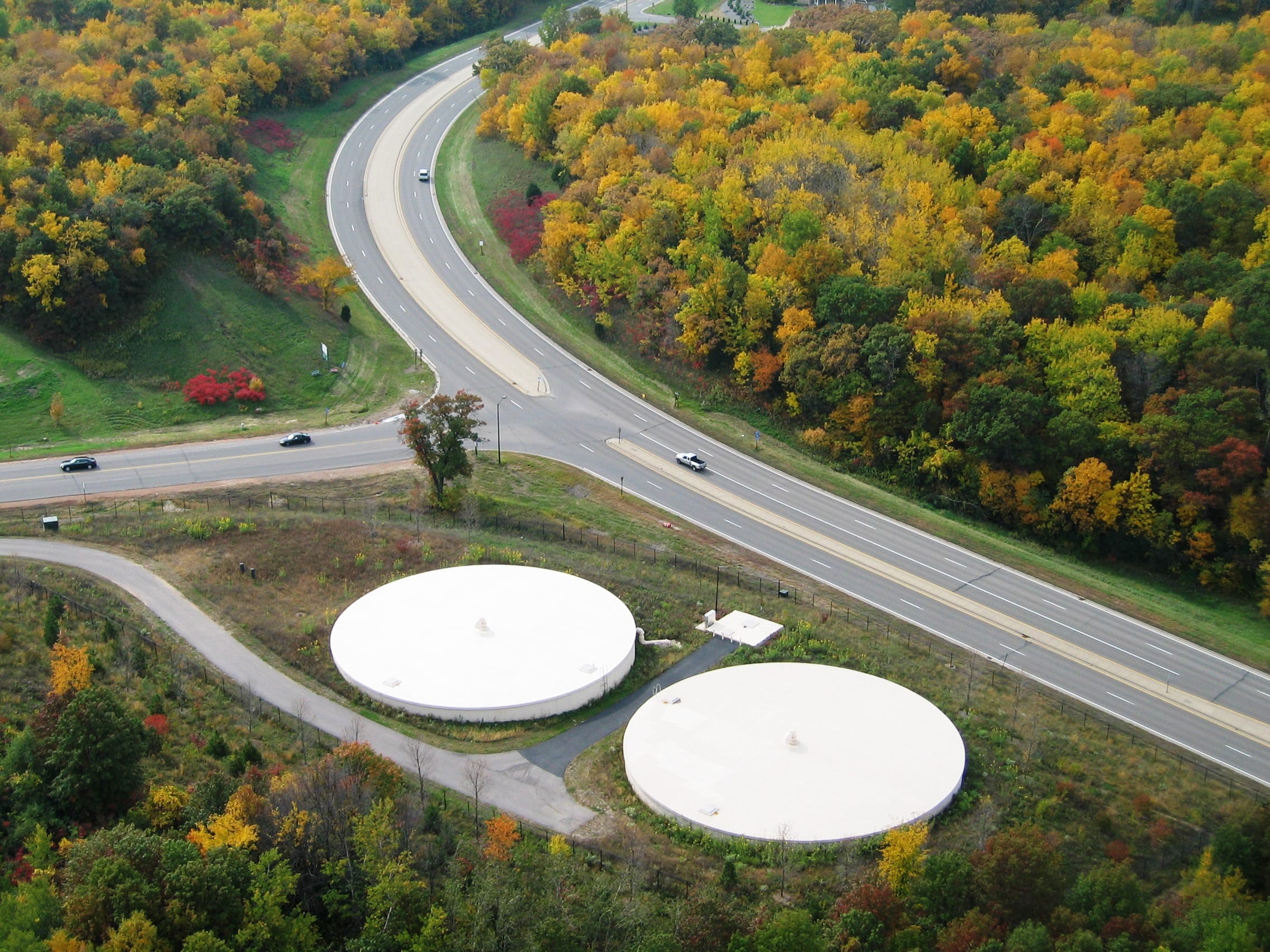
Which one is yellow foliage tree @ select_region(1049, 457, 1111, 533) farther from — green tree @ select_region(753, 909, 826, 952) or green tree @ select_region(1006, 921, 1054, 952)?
green tree @ select_region(753, 909, 826, 952)

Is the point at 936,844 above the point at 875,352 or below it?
below

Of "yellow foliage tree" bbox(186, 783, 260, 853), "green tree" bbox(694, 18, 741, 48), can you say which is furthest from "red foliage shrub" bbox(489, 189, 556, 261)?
"yellow foliage tree" bbox(186, 783, 260, 853)

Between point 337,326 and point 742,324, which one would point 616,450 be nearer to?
point 742,324

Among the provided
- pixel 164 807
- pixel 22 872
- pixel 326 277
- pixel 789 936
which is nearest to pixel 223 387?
pixel 326 277

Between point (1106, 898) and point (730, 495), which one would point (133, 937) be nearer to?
point (1106, 898)

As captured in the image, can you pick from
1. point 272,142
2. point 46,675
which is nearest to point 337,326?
point 272,142

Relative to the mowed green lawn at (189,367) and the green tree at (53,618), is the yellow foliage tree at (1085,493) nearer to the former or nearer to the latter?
the mowed green lawn at (189,367)
